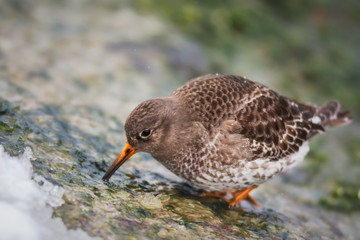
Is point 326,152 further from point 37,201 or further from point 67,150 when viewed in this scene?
point 37,201

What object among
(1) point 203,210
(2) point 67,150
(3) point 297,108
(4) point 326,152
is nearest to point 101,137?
(2) point 67,150

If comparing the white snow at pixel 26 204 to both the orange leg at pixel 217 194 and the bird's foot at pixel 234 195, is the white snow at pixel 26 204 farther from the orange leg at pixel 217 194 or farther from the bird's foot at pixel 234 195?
the bird's foot at pixel 234 195

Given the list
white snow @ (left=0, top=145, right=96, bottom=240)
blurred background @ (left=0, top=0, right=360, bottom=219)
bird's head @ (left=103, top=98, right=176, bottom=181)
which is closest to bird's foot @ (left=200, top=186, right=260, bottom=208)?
bird's head @ (left=103, top=98, right=176, bottom=181)

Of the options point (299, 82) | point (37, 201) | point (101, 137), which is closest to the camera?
point (37, 201)

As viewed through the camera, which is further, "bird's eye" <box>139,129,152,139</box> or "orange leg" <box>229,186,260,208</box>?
"orange leg" <box>229,186,260,208</box>

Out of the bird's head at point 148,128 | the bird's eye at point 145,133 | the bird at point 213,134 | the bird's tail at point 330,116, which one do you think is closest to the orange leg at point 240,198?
the bird at point 213,134

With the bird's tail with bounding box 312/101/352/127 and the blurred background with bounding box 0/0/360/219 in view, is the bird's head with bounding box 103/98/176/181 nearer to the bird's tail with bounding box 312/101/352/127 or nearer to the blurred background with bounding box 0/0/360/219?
the blurred background with bounding box 0/0/360/219
